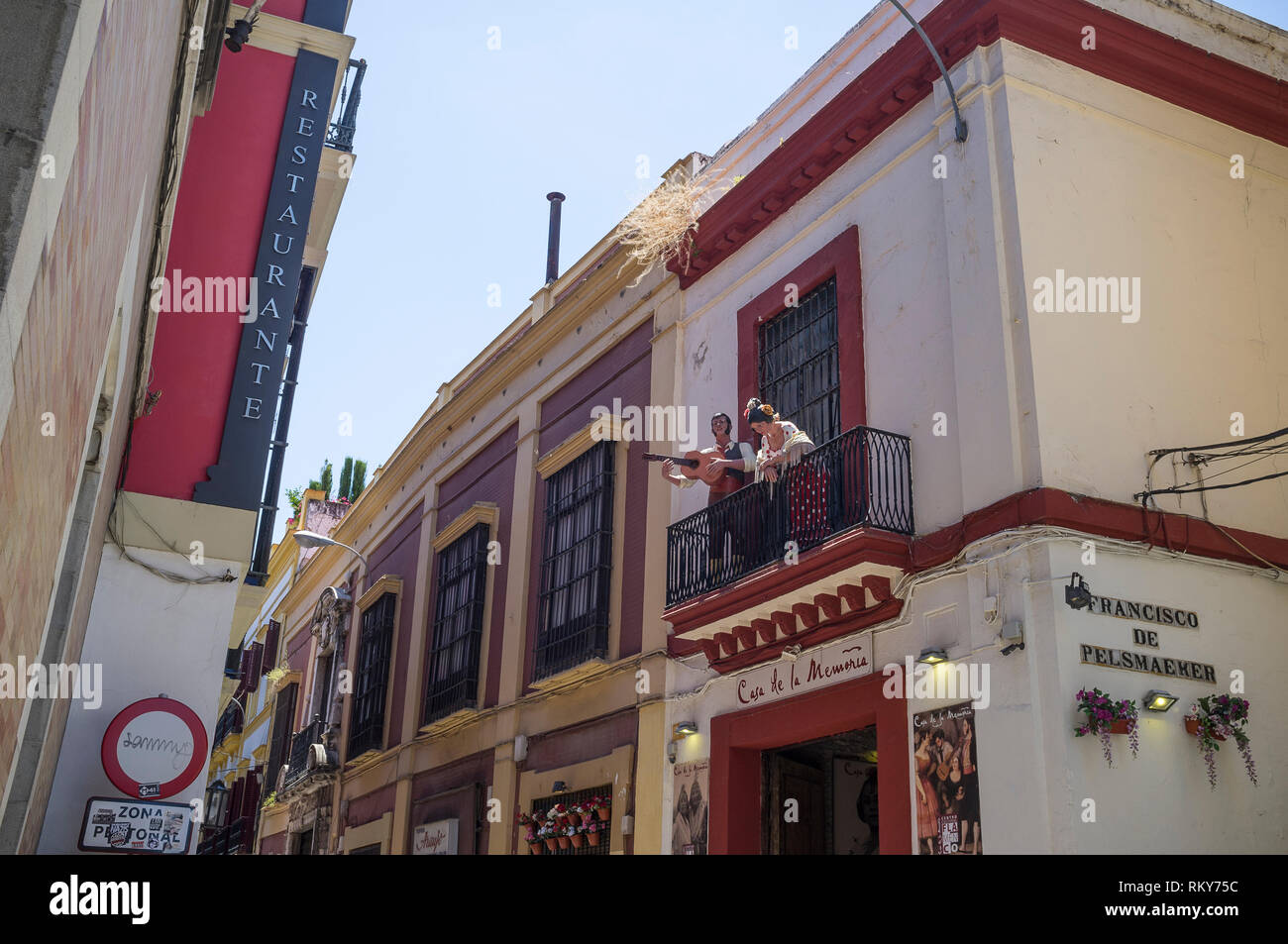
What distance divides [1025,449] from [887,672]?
1.90 meters

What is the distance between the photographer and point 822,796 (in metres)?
10.8

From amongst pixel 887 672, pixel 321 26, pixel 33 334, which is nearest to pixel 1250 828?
pixel 887 672

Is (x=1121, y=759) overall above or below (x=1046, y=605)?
below

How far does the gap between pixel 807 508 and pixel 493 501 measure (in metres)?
7.87

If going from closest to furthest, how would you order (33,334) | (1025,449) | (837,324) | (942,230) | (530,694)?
(33,334)
(1025,449)
(942,230)
(837,324)
(530,694)

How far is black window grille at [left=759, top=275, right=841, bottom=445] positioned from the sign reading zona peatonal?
220 inches

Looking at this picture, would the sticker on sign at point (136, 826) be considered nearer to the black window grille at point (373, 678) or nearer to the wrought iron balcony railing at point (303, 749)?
the black window grille at point (373, 678)

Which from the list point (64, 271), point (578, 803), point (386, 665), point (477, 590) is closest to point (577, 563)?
point (578, 803)

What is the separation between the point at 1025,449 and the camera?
8156 millimetres

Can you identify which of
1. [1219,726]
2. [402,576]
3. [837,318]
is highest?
[402,576]

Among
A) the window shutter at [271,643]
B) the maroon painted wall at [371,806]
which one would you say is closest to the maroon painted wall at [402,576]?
the maroon painted wall at [371,806]

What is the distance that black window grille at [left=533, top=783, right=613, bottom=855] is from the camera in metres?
11.9

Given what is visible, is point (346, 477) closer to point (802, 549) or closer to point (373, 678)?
point (373, 678)

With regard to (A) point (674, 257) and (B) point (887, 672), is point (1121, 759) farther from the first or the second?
(A) point (674, 257)
